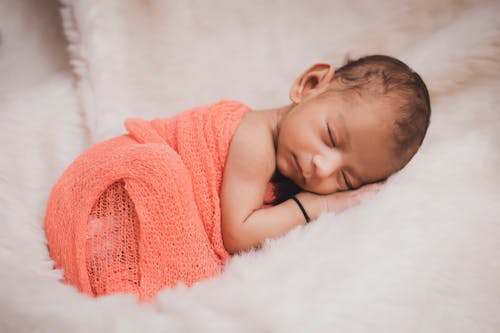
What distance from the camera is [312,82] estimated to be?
2.83 feet

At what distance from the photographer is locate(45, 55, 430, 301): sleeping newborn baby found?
66 centimetres

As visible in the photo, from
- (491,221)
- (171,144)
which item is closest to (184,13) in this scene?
(171,144)

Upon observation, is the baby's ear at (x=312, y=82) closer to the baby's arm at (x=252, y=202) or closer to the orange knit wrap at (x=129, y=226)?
the baby's arm at (x=252, y=202)

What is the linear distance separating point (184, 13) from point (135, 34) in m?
0.15

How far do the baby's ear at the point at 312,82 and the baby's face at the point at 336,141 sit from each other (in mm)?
46

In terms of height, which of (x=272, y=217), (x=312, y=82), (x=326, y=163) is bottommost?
(x=272, y=217)

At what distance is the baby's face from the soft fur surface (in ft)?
0.26

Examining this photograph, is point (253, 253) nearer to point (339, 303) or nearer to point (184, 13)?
point (339, 303)

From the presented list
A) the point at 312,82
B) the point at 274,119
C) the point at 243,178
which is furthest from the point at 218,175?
the point at 312,82

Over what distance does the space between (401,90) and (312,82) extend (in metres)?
0.20

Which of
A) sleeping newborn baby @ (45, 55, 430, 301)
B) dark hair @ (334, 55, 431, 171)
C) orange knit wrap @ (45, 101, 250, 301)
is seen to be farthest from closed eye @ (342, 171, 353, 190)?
orange knit wrap @ (45, 101, 250, 301)

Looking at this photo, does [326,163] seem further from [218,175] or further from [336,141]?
[218,175]

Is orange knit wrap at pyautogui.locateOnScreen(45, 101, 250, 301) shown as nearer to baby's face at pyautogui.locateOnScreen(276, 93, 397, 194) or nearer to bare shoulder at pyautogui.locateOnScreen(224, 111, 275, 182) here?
bare shoulder at pyautogui.locateOnScreen(224, 111, 275, 182)

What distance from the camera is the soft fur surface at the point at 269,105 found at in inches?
20.4
